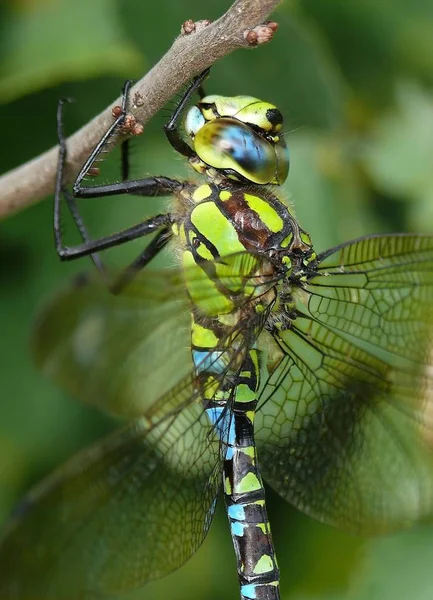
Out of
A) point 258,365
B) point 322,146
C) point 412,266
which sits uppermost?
point 322,146

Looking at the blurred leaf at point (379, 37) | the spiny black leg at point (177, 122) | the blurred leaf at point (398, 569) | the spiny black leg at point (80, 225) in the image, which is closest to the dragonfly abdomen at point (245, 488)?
the spiny black leg at point (80, 225)

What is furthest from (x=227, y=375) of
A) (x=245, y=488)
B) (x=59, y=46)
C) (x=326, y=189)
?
(x=59, y=46)

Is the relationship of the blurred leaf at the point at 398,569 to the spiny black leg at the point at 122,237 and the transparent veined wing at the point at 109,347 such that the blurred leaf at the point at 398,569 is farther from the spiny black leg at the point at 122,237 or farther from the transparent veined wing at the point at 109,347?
the spiny black leg at the point at 122,237

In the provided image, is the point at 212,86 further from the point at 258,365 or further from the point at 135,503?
the point at 135,503

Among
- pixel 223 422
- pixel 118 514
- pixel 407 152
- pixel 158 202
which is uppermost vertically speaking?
pixel 407 152

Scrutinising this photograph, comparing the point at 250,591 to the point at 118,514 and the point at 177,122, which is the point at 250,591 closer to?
the point at 118,514

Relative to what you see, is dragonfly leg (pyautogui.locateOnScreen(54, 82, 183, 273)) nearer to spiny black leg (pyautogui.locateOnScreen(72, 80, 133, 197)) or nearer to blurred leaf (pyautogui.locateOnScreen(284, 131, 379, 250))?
spiny black leg (pyautogui.locateOnScreen(72, 80, 133, 197))

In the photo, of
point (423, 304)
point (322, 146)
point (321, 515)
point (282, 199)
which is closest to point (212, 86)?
point (322, 146)
